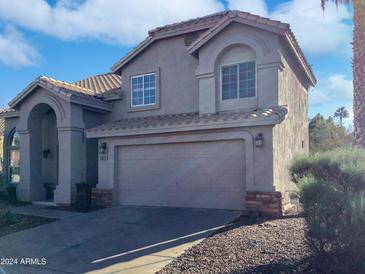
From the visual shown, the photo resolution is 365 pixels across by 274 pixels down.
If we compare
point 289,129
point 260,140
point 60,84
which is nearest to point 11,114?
point 60,84

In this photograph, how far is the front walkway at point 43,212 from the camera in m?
13.1

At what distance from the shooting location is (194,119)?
1312 centimetres

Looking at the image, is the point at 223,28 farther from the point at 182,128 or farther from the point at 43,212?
the point at 43,212

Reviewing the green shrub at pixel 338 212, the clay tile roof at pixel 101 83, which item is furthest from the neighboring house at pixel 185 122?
the green shrub at pixel 338 212

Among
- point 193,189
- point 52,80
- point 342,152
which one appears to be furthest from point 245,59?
point 52,80

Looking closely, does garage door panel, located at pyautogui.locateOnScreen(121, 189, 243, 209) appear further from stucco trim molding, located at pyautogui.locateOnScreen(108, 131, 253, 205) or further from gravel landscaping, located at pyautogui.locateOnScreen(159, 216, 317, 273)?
gravel landscaping, located at pyautogui.locateOnScreen(159, 216, 317, 273)

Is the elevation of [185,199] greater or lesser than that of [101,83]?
lesser

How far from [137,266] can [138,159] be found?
24.7ft

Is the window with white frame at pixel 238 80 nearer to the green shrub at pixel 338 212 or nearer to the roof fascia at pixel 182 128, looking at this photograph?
the roof fascia at pixel 182 128

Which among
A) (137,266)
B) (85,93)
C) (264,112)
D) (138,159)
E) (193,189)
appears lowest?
(137,266)

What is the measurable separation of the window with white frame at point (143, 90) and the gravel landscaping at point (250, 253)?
8170 millimetres

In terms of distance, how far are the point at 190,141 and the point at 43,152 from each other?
8450 millimetres

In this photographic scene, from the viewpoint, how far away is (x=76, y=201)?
1508 centimetres

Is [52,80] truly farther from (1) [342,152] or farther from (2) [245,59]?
(1) [342,152]
